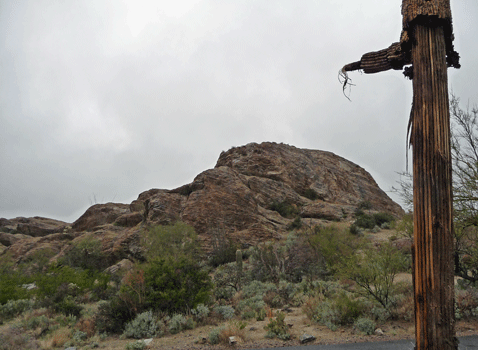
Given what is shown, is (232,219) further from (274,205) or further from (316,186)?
(316,186)

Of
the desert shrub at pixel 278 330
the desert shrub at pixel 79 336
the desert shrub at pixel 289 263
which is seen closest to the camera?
the desert shrub at pixel 278 330

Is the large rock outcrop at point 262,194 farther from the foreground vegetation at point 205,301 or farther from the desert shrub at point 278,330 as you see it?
the desert shrub at point 278,330

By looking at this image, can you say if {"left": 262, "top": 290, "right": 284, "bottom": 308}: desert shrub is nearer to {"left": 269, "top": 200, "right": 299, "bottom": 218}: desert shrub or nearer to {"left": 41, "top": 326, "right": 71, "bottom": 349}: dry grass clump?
{"left": 41, "top": 326, "right": 71, "bottom": 349}: dry grass clump

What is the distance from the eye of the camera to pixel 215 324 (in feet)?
42.3

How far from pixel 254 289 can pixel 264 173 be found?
3308 cm

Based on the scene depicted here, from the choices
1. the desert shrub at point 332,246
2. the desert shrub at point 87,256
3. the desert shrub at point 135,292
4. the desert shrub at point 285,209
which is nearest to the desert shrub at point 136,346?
the desert shrub at point 135,292

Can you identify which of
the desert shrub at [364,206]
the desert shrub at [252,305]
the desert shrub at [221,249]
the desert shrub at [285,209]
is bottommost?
the desert shrub at [252,305]

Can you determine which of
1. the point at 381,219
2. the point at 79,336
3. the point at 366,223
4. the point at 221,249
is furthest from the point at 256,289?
the point at 381,219

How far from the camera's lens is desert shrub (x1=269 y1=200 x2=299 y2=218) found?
4291 cm

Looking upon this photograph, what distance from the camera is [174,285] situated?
14.2m

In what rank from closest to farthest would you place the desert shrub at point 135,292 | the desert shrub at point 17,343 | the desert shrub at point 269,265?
the desert shrub at point 17,343 < the desert shrub at point 135,292 < the desert shrub at point 269,265

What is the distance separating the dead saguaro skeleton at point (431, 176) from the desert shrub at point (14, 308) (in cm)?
2033

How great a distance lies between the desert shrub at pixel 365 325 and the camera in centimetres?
1059

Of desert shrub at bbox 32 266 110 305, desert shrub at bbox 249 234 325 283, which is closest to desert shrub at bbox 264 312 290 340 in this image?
desert shrub at bbox 249 234 325 283
